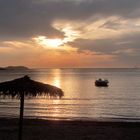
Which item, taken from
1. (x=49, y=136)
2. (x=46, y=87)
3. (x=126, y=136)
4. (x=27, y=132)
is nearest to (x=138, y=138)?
(x=126, y=136)

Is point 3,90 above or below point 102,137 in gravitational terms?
above

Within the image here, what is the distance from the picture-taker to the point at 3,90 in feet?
45.1

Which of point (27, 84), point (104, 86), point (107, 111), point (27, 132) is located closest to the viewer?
point (27, 84)

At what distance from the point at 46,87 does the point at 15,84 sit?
49.8 inches

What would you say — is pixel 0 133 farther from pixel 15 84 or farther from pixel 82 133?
pixel 15 84

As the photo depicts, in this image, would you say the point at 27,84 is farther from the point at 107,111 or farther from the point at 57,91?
the point at 107,111

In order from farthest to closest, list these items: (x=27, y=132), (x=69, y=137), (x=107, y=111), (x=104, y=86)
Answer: (x=104, y=86), (x=107, y=111), (x=27, y=132), (x=69, y=137)

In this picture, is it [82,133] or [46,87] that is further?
[82,133]

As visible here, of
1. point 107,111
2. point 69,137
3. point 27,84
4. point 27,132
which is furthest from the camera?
point 107,111

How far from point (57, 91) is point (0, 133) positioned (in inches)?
299

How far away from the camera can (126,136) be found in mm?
20156

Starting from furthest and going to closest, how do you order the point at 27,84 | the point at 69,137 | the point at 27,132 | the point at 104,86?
1. the point at 104,86
2. the point at 27,132
3. the point at 69,137
4. the point at 27,84

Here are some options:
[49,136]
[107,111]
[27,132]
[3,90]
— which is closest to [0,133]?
[27,132]

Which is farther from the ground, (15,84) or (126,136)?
(15,84)
